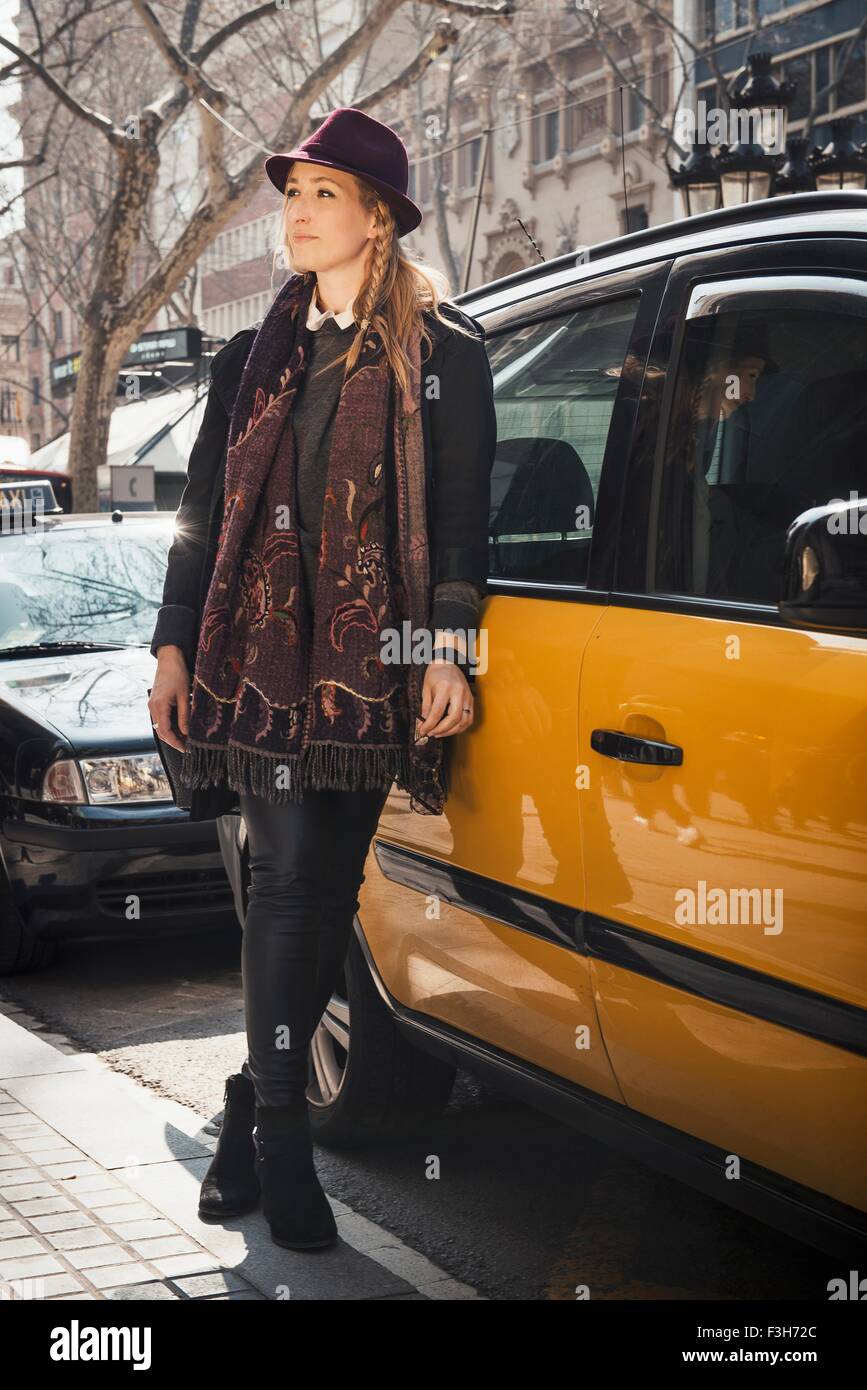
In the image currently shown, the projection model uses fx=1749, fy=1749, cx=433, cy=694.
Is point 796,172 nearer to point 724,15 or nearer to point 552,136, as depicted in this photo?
point 724,15

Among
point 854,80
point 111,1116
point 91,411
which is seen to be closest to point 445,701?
point 111,1116

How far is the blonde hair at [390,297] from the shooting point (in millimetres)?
3145

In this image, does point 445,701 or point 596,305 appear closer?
point 445,701

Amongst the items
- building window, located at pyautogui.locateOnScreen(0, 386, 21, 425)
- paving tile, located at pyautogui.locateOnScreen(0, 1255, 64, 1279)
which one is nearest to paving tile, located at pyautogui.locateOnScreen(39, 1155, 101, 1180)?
paving tile, located at pyautogui.locateOnScreen(0, 1255, 64, 1279)

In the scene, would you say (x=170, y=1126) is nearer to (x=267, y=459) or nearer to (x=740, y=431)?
(x=267, y=459)

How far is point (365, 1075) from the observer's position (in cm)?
371

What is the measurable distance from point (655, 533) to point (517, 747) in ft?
1.42

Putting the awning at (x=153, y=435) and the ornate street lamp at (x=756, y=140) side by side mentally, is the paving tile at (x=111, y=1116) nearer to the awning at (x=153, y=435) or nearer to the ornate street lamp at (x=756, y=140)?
the ornate street lamp at (x=756, y=140)

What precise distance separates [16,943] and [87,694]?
0.88 meters

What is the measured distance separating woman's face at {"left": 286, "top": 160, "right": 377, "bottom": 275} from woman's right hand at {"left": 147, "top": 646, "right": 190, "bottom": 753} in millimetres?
778

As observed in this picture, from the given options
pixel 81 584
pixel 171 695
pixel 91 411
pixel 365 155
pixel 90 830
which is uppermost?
pixel 91 411

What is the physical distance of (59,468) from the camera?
31969 millimetres

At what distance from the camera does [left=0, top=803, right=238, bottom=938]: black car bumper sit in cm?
566
